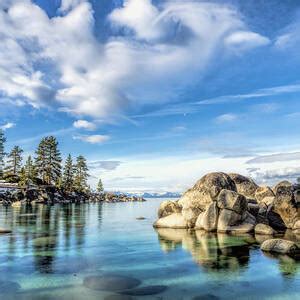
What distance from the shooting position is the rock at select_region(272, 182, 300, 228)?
35.1 m

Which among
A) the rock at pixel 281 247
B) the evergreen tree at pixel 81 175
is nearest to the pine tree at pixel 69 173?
the evergreen tree at pixel 81 175

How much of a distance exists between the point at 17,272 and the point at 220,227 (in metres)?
21.1

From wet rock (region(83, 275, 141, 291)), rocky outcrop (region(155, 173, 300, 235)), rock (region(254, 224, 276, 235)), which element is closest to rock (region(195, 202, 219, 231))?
rocky outcrop (region(155, 173, 300, 235))

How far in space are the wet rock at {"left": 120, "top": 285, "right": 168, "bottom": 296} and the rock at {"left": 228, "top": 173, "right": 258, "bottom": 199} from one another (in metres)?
32.9

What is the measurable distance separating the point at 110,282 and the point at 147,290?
6.46 feet

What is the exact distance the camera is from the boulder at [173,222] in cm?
3672

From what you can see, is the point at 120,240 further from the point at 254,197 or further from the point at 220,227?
the point at 254,197

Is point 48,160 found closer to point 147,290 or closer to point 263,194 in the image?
point 263,194

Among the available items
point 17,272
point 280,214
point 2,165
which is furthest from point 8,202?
point 17,272

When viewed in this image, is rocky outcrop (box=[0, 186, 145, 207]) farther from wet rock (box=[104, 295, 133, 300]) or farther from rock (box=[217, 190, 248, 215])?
wet rock (box=[104, 295, 133, 300])

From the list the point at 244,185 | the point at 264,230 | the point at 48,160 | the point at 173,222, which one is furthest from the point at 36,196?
the point at 264,230

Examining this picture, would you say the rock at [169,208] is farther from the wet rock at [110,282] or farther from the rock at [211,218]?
the wet rock at [110,282]

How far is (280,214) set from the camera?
35844 mm

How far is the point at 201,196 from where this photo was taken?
1443 inches
